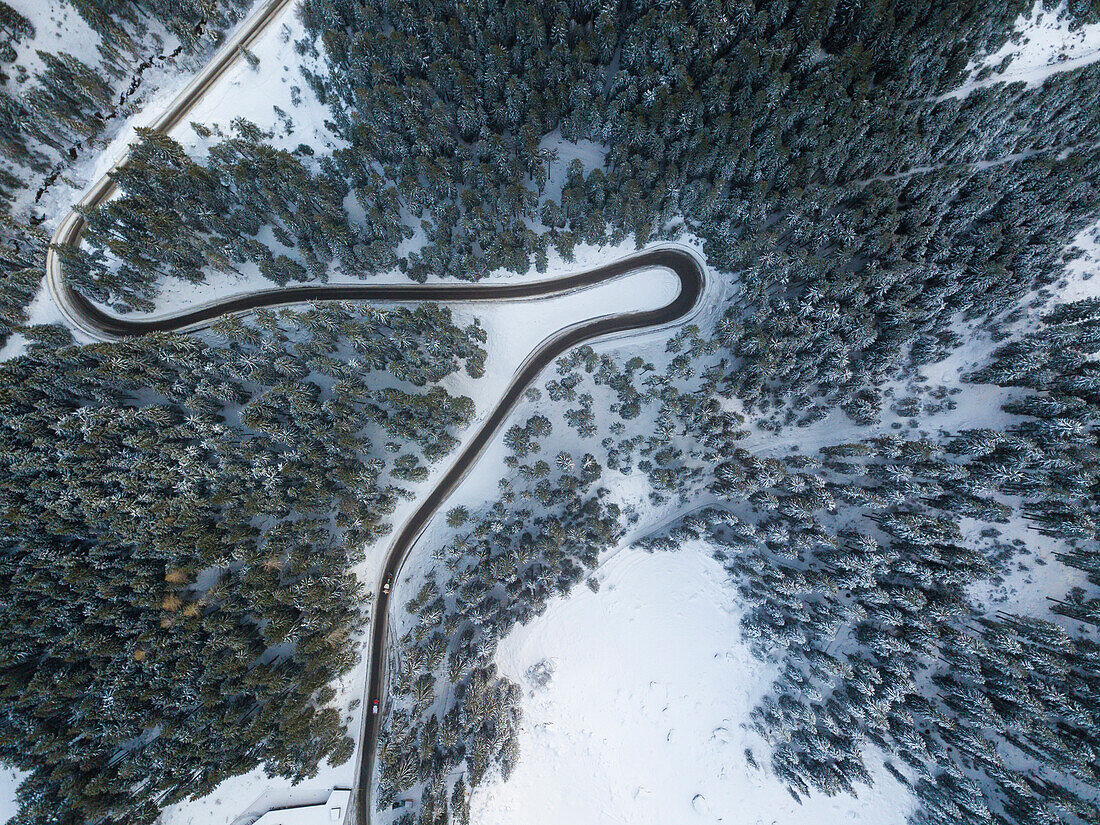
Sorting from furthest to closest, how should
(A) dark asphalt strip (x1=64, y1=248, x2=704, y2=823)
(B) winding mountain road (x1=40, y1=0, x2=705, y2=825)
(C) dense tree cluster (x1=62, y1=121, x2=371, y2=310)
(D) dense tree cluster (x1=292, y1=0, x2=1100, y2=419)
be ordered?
(A) dark asphalt strip (x1=64, y1=248, x2=704, y2=823)
(B) winding mountain road (x1=40, y1=0, x2=705, y2=825)
(C) dense tree cluster (x1=62, y1=121, x2=371, y2=310)
(D) dense tree cluster (x1=292, y1=0, x2=1100, y2=419)

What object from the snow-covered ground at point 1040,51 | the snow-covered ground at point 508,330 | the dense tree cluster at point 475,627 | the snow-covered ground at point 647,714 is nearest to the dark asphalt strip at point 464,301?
the snow-covered ground at point 508,330

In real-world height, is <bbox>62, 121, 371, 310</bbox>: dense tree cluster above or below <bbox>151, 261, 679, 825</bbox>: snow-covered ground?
above

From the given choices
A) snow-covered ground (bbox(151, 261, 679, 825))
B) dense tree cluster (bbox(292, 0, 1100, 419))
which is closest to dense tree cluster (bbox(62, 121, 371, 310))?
dense tree cluster (bbox(292, 0, 1100, 419))

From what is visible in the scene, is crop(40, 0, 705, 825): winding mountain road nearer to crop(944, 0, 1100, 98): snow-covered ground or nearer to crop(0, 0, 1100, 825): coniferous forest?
crop(0, 0, 1100, 825): coniferous forest

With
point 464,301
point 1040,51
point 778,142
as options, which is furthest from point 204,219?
point 1040,51

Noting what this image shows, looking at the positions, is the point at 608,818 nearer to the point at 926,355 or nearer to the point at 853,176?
the point at 926,355

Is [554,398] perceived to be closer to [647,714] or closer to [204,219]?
[647,714]
